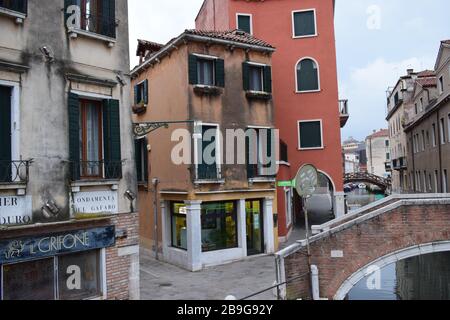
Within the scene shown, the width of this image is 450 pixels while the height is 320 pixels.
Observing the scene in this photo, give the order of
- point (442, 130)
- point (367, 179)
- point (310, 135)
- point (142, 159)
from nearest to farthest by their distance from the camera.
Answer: point (142, 159), point (310, 135), point (442, 130), point (367, 179)

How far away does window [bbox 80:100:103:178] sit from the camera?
8.91 meters

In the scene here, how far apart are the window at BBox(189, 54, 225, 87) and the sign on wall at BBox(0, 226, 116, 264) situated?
8.34m

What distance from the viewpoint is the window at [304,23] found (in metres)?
22.0

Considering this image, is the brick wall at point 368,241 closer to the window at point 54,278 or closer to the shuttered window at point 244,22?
the window at point 54,278

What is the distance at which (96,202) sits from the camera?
897 centimetres

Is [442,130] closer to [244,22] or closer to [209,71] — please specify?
[244,22]

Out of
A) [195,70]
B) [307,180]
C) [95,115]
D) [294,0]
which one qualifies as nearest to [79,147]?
[95,115]

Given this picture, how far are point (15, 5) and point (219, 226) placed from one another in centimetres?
1059

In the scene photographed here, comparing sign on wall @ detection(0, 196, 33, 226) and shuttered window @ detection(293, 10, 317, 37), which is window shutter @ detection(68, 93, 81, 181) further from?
shuttered window @ detection(293, 10, 317, 37)

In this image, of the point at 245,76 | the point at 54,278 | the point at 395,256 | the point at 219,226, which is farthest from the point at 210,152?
the point at 54,278

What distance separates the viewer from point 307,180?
35.1 feet

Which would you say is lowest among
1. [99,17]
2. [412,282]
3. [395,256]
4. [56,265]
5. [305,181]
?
[412,282]

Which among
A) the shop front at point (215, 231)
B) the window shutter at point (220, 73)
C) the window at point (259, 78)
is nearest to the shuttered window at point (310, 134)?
the window at point (259, 78)
